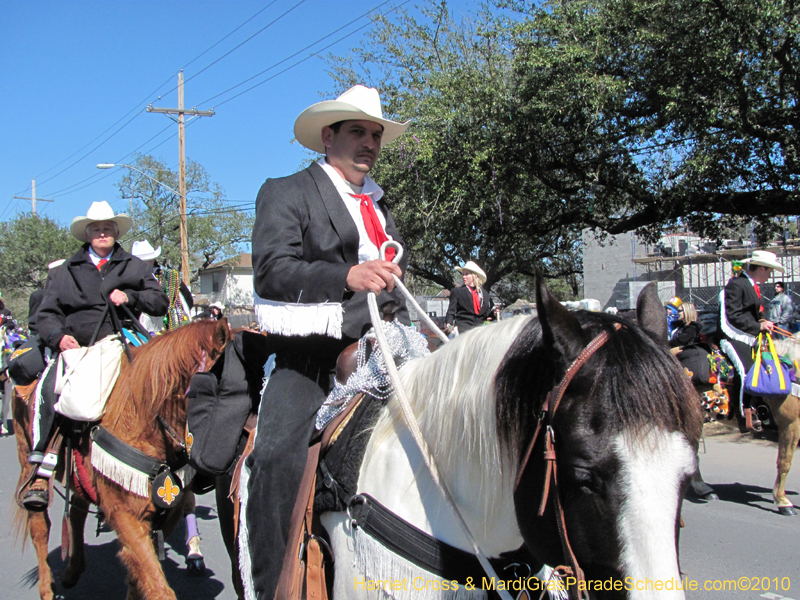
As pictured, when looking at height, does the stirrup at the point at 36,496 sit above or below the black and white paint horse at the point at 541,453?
below

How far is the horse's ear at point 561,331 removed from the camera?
131 centimetres

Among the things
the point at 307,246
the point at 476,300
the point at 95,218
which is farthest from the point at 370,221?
the point at 476,300

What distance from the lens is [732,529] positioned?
5.00 m

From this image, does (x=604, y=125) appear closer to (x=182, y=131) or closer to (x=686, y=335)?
(x=686, y=335)

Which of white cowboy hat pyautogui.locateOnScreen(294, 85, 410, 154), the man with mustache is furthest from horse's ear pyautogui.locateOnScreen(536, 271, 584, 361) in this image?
white cowboy hat pyautogui.locateOnScreen(294, 85, 410, 154)

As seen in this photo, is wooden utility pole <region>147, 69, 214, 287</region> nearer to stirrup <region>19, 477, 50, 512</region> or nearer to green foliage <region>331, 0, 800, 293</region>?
green foliage <region>331, 0, 800, 293</region>

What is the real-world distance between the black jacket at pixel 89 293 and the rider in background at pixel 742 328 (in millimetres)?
5540

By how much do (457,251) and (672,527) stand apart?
14332 mm

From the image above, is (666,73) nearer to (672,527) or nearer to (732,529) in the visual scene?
(732,529)

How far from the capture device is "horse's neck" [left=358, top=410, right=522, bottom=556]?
1.57 metres

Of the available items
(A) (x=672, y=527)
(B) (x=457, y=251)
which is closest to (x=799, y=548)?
(A) (x=672, y=527)

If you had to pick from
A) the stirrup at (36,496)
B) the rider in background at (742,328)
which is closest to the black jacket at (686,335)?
the rider in background at (742,328)

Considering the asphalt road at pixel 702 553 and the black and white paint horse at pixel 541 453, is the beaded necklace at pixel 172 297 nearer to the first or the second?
the asphalt road at pixel 702 553

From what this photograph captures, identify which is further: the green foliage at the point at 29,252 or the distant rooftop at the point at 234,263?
the distant rooftop at the point at 234,263
